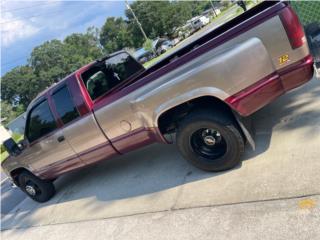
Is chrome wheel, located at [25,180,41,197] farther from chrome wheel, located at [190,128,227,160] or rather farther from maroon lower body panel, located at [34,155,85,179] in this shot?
chrome wheel, located at [190,128,227,160]

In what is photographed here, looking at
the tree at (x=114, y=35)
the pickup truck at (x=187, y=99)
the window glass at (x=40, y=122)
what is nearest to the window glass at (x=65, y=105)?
the pickup truck at (x=187, y=99)

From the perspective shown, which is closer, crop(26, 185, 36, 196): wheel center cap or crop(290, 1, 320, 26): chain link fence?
crop(290, 1, 320, 26): chain link fence

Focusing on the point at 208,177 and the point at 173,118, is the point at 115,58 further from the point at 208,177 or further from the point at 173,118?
the point at 208,177

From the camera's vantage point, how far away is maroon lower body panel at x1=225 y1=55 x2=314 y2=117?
13.1 feet

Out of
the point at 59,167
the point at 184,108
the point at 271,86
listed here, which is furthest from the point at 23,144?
the point at 271,86

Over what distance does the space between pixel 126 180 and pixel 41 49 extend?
102 m

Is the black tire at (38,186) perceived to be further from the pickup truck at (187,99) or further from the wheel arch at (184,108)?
the wheel arch at (184,108)

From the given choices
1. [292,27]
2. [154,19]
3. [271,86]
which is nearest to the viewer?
[292,27]

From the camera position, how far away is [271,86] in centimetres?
408

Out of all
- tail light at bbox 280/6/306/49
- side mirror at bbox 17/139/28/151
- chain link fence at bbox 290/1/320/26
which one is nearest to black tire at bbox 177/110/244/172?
tail light at bbox 280/6/306/49

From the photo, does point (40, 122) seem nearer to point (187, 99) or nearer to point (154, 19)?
point (187, 99)

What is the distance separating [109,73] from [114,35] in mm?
90922

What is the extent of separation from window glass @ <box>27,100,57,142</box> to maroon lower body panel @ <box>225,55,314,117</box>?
328cm

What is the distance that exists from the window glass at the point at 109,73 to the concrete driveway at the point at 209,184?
1397 millimetres
